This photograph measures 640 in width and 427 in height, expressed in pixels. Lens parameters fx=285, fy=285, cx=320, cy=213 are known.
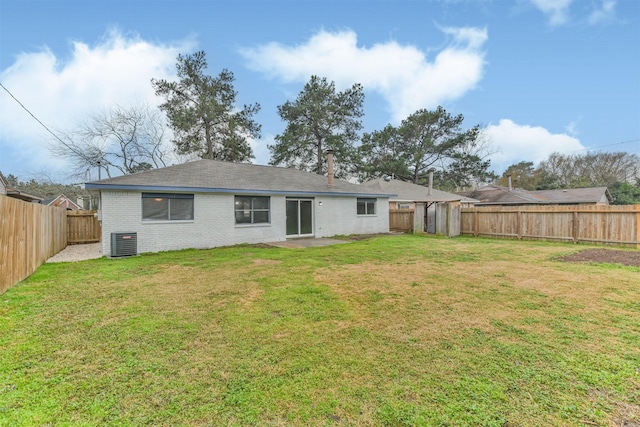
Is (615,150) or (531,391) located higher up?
(615,150)

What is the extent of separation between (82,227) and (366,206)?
44.0 ft

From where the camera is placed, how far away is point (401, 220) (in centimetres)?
1719

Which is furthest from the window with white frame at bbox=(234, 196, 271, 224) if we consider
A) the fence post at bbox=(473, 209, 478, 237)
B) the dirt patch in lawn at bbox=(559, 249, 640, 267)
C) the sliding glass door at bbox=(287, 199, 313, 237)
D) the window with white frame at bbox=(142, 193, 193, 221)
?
Answer: the dirt patch in lawn at bbox=(559, 249, 640, 267)

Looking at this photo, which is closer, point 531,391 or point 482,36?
point 531,391

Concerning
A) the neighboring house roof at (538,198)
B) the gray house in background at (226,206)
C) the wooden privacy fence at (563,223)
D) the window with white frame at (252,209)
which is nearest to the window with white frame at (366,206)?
the gray house in background at (226,206)

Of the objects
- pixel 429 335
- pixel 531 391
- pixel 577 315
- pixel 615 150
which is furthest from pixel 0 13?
pixel 615 150

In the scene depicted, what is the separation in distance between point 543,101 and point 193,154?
89.3 feet

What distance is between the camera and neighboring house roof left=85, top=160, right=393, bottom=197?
9.33 m

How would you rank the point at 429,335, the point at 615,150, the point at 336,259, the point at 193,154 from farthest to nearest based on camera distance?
1. the point at 615,150
2. the point at 193,154
3. the point at 336,259
4. the point at 429,335

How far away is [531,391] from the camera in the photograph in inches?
84.7

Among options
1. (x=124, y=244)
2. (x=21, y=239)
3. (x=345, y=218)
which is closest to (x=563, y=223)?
(x=345, y=218)

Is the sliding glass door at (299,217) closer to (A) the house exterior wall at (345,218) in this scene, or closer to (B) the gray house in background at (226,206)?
(B) the gray house in background at (226,206)

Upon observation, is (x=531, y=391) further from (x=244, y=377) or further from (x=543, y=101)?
(x=543, y=101)

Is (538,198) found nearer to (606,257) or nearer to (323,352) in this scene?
(606,257)
